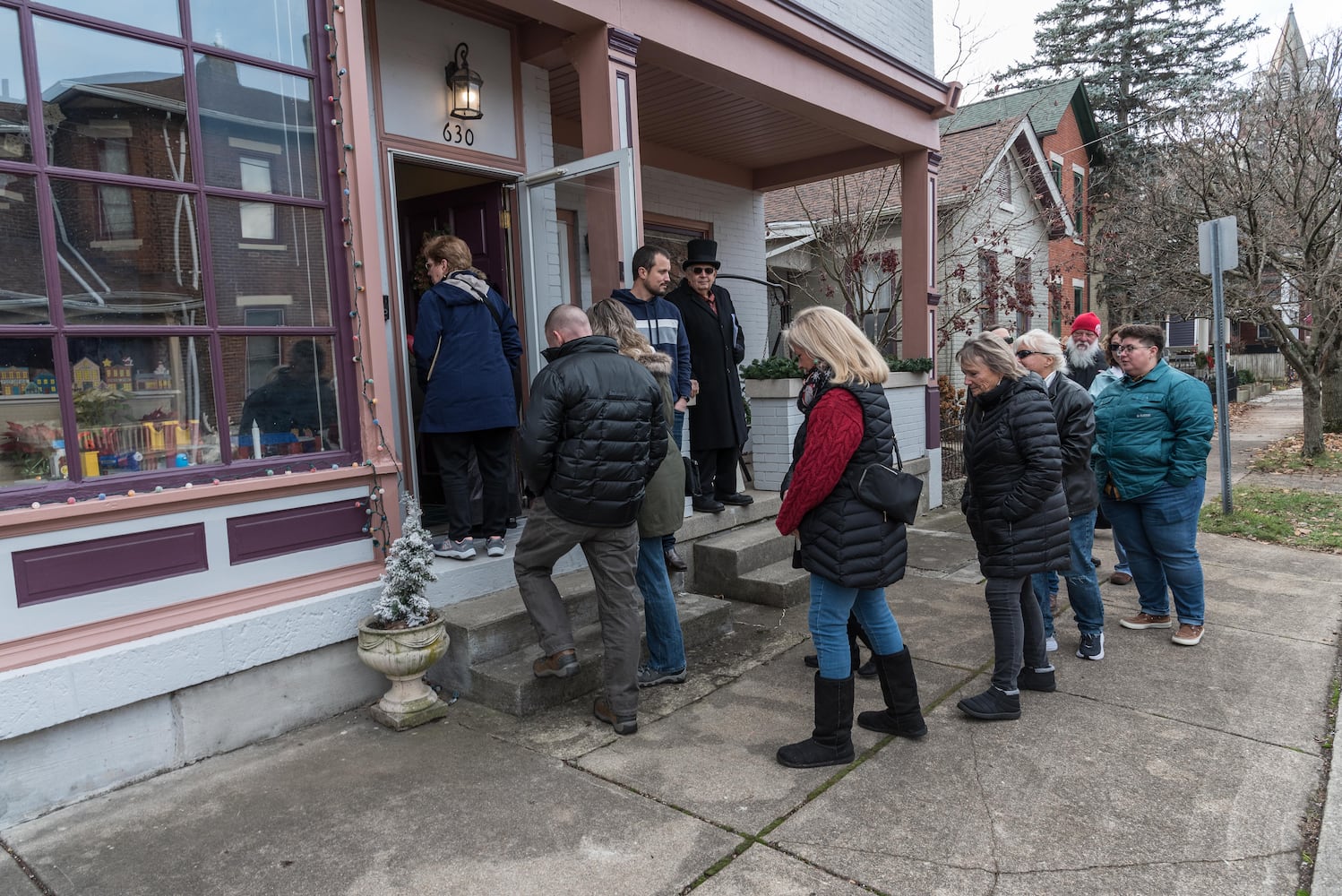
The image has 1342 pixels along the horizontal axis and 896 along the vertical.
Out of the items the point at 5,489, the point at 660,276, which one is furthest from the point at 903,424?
the point at 5,489

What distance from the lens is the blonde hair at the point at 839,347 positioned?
3.23 m

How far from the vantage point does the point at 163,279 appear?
3.65 m

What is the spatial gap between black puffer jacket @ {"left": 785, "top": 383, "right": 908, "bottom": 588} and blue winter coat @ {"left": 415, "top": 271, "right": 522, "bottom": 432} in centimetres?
184

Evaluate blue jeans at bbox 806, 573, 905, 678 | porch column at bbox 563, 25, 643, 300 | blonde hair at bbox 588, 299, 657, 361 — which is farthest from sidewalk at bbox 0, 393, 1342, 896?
porch column at bbox 563, 25, 643, 300

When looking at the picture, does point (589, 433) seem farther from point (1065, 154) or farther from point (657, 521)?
point (1065, 154)

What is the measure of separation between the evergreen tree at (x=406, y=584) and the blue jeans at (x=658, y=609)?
96 centimetres

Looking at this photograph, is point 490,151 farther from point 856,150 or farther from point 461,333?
point 856,150

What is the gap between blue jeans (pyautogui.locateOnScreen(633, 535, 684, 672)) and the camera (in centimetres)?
406

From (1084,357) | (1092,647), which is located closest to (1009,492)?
(1092,647)

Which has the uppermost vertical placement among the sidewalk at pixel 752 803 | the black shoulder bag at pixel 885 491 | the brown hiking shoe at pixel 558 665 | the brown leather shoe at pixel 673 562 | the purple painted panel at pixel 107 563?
the black shoulder bag at pixel 885 491

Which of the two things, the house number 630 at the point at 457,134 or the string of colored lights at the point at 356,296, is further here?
the house number 630 at the point at 457,134

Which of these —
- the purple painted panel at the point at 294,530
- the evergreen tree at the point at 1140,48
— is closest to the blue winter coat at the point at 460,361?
the purple painted panel at the point at 294,530

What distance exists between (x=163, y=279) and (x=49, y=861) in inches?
87.4

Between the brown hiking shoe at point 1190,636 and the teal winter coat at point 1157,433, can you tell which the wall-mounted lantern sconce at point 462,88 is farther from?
the brown hiking shoe at point 1190,636
